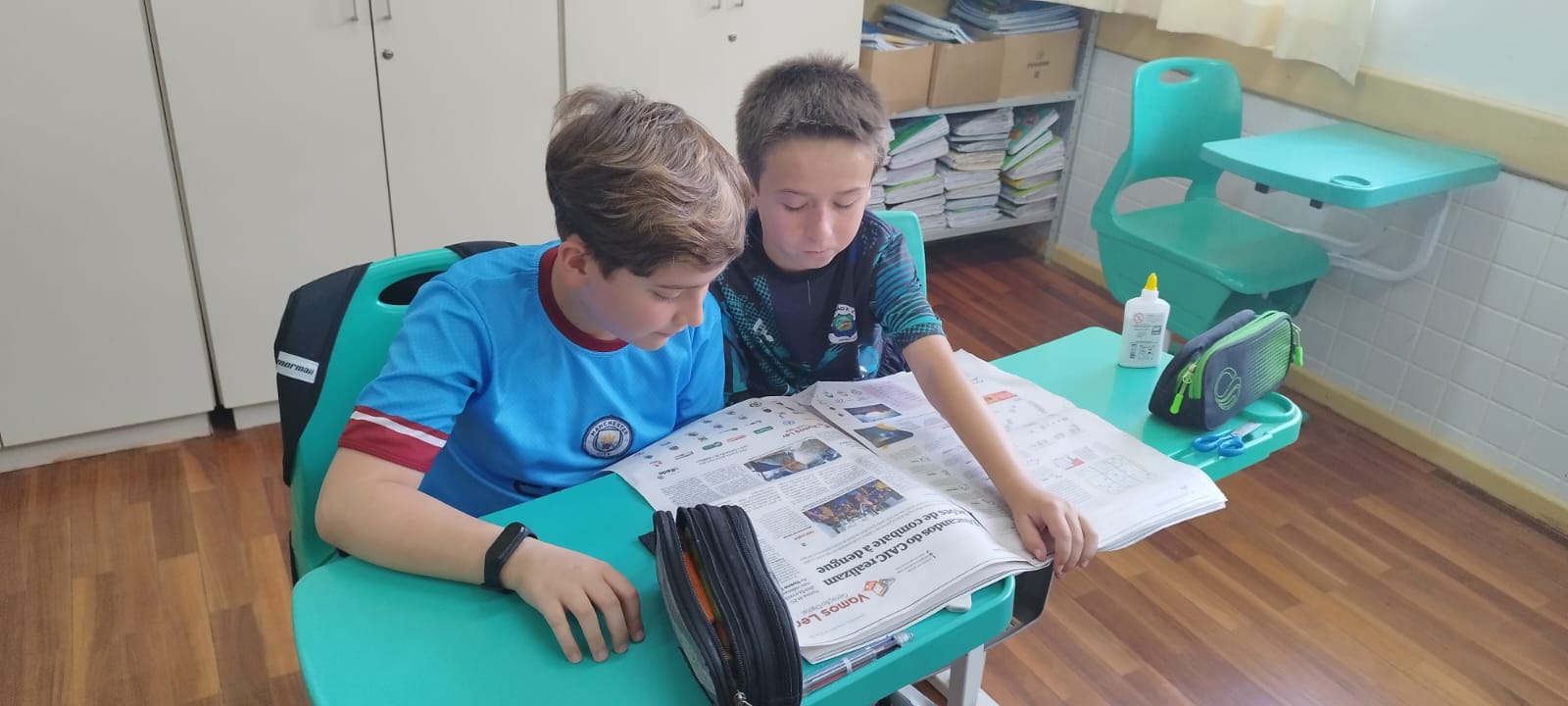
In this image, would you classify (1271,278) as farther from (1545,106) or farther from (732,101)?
(732,101)

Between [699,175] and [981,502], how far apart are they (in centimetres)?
→ 42

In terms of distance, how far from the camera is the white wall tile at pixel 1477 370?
2465mm

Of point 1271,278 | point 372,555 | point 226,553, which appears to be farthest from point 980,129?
point 372,555

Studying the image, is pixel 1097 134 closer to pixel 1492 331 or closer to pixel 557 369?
pixel 1492 331

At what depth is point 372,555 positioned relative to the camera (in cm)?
91

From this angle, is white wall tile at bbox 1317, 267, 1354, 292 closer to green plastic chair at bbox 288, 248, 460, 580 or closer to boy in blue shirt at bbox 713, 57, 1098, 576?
boy in blue shirt at bbox 713, 57, 1098, 576

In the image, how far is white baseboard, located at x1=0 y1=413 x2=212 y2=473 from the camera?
2.26 meters

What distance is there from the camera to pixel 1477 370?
2.49m

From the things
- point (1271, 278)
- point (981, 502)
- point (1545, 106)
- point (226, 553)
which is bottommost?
point (226, 553)

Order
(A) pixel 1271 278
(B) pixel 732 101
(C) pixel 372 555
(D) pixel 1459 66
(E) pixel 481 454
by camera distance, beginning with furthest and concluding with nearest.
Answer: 1. (B) pixel 732 101
2. (D) pixel 1459 66
3. (A) pixel 1271 278
4. (E) pixel 481 454
5. (C) pixel 372 555

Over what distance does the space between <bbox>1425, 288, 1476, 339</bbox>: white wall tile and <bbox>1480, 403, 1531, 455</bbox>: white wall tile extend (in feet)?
0.63

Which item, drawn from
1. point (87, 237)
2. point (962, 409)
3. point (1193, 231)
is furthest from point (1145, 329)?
point (87, 237)

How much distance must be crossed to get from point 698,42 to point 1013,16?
112cm

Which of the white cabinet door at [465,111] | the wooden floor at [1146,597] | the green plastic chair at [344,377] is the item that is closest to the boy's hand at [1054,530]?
the green plastic chair at [344,377]
